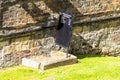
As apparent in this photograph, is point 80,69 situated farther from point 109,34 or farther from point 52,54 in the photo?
point 109,34

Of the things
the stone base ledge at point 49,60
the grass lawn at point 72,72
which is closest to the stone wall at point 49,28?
the stone base ledge at point 49,60

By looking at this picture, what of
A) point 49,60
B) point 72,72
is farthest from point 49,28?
point 72,72

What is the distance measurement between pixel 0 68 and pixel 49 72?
65.1 inches

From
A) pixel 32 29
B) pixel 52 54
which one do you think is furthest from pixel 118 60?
pixel 32 29

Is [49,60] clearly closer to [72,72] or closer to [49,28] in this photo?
[72,72]

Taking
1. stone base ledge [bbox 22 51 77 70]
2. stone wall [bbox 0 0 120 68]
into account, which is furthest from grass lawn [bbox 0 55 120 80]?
stone wall [bbox 0 0 120 68]

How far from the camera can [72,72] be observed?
12.8m

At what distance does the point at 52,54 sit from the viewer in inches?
558

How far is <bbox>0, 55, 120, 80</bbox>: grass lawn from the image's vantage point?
12.4 meters

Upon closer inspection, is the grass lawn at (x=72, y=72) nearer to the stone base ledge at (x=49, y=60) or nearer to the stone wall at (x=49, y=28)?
the stone base ledge at (x=49, y=60)

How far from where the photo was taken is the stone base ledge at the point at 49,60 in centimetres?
1320

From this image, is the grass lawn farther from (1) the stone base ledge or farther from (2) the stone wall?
(2) the stone wall

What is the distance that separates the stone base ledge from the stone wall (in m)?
0.25

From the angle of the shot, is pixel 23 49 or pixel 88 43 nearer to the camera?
pixel 23 49
